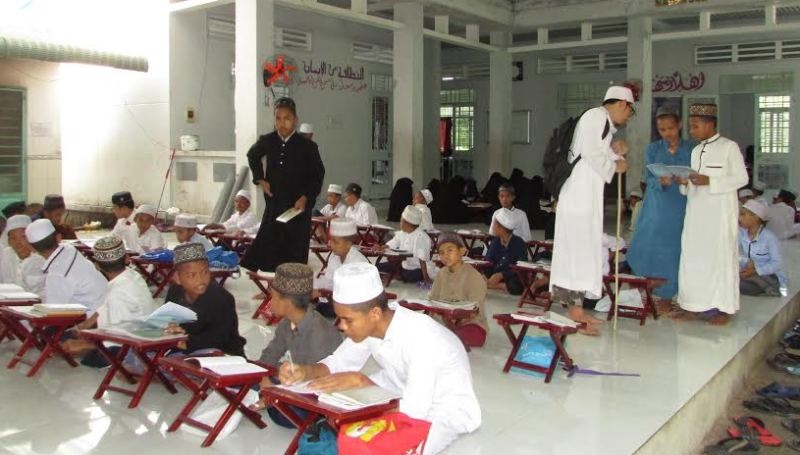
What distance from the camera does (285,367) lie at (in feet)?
9.98

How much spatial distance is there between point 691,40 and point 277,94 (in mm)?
8768

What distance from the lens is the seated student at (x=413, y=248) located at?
24.2ft

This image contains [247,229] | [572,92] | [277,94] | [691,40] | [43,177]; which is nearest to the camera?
[247,229]

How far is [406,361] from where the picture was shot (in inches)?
113

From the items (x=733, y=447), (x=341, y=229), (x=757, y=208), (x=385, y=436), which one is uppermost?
(x=757, y=208)

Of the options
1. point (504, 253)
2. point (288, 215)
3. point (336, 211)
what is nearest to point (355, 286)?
point (288, 215)

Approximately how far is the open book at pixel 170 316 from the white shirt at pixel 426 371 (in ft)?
3.69

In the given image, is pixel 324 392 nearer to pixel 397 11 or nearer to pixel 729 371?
pixel 729 371

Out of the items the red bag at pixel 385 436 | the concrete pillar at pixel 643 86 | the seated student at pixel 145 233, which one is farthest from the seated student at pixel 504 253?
the concrete pillar at pixel 643 86

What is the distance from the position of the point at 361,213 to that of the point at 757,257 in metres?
4.50

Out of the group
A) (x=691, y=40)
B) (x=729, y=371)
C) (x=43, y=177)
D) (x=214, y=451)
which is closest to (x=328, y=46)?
(x=43, y=177)

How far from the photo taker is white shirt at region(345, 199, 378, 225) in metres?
9.50

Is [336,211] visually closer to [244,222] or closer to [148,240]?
[244,222]

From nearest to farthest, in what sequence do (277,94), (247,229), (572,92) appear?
(247,229)
(277,94)
(572,92)
